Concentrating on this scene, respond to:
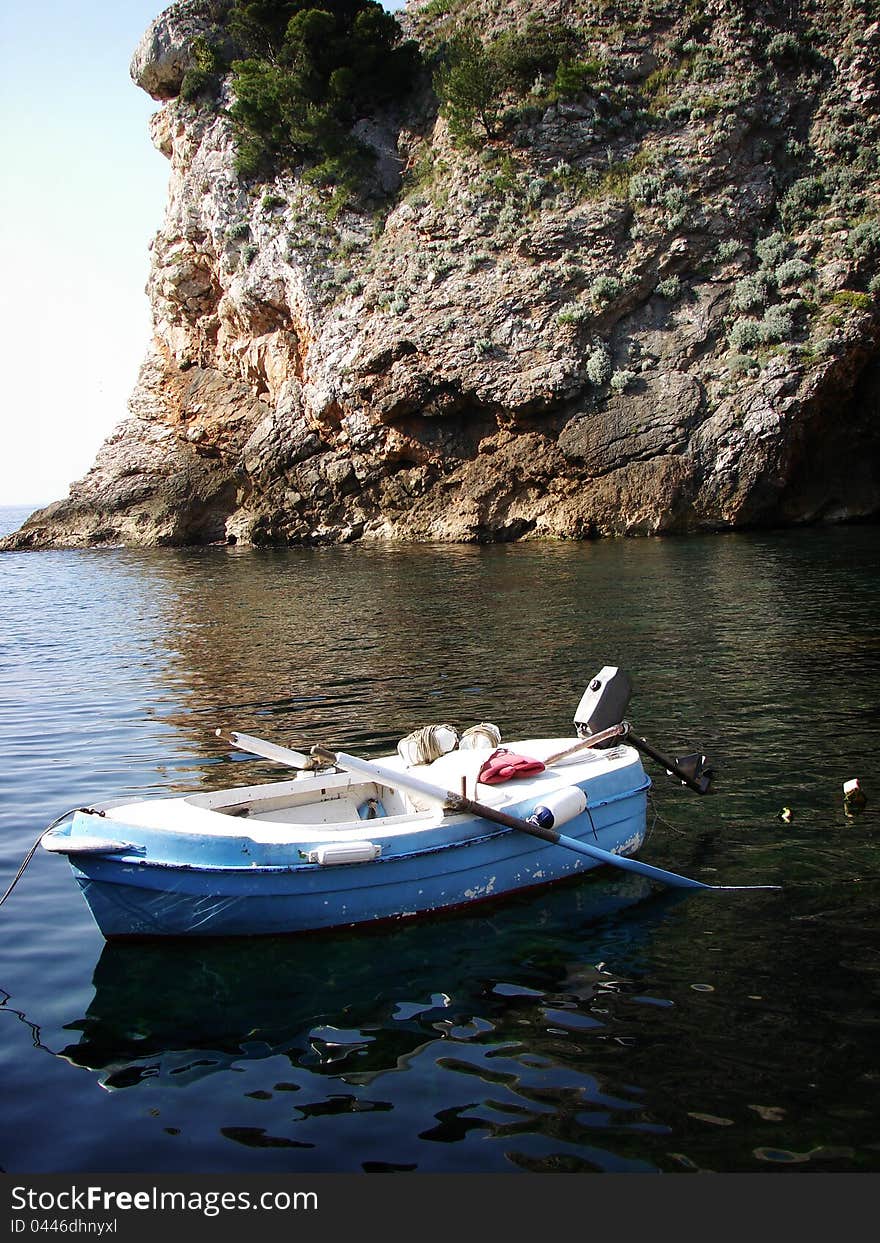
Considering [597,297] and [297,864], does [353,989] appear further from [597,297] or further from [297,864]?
[597,297]

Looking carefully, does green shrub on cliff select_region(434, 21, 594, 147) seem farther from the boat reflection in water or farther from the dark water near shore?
the boat reflection in water

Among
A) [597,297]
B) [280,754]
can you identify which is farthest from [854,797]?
[597,297]

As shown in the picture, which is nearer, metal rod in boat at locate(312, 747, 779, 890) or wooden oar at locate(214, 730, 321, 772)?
metal rod in boat at locate(312, 747, 779, 890)

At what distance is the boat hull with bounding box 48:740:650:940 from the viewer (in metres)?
7.16

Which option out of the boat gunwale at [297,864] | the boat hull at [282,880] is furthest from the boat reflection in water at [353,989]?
the boat gunwale at [297,864]

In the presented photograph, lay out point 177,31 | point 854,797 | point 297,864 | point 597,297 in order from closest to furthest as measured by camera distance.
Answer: point 297,864, point 854,797, point 597,297, point 177,31

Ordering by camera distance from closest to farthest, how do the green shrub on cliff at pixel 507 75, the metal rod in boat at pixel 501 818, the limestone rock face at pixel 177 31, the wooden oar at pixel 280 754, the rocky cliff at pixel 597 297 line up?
the metal rod in boat at pixel 501 818
the wooden oar at pixel 280 754
the rocky cliff at pixel 597 297
the green shrub on cliff at pixel 507 75
the limestone rock face at pixel 177 31

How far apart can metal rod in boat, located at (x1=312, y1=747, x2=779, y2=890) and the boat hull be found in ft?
0.63

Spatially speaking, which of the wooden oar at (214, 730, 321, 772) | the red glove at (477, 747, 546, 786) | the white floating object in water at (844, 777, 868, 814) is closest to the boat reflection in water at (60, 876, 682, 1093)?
the red glove at (477, 747, 546, 786)

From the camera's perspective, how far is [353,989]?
694 centimetres

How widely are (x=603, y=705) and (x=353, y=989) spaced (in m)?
4.08

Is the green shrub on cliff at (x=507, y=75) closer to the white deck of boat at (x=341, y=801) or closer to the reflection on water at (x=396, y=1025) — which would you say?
the white deck of boat at (x=341, y=801)

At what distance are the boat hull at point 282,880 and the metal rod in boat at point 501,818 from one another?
0.63 ft

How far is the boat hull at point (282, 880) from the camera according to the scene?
282 inches
